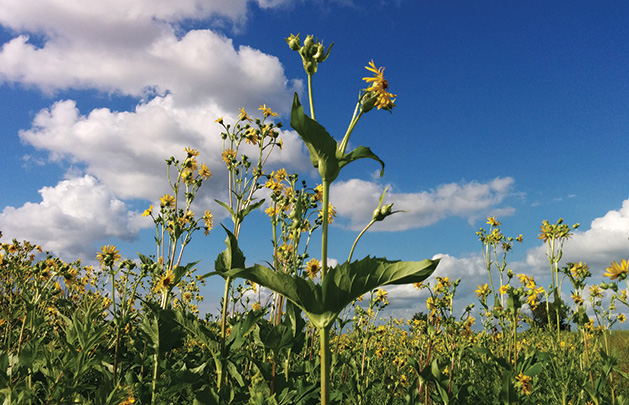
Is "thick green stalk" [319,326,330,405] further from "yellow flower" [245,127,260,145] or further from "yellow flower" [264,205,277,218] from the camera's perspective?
"yellow flower" [245,127,260,145]

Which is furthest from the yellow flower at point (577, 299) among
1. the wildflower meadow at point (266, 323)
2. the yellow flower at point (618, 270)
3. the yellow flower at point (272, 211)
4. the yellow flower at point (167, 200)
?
the yellow flower at point (167, 200)

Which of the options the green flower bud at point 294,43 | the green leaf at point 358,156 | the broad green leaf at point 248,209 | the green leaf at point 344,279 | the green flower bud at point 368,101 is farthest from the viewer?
the broad green leaf at point 248,209

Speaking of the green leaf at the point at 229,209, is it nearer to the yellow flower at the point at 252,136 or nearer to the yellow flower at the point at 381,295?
the yellow flower at the point at 252,136

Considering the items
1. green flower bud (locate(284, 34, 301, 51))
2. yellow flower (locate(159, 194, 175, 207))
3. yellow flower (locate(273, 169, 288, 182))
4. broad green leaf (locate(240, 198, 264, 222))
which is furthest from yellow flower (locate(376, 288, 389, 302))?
green flower bud (locate(284, 34, 301, 51))

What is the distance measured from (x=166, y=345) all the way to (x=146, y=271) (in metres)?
1.27

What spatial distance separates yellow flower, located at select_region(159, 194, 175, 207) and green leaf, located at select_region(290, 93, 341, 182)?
3.02 m

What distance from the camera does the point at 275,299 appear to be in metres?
3.73

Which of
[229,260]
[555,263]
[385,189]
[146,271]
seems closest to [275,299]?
[146,271]

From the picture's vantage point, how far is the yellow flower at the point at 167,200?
14.1 ft

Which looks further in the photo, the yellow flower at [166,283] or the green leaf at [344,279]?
the yellow flower at [166,283]

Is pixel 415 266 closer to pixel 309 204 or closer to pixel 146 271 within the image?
pixel 309 204

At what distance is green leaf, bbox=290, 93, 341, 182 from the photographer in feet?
5.00

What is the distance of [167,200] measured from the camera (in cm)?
448

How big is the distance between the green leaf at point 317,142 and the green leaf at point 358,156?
35mm
